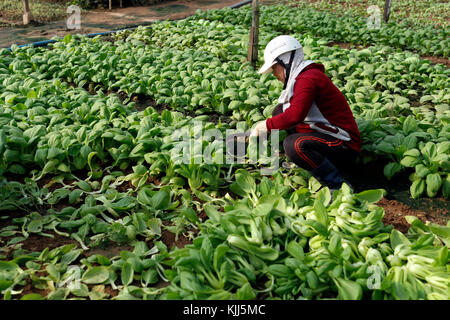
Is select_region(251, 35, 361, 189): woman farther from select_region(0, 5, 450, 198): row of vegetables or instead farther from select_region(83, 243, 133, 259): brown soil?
select_region(83, 243, 133, 259): brown soil

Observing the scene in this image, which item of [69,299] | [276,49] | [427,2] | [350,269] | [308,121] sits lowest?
[69,299]

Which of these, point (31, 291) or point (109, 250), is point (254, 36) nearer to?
point (109, 250)

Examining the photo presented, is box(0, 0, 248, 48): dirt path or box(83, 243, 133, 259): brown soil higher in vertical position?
box(0, 0, 248, 48): dirt path

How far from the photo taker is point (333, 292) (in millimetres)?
2533

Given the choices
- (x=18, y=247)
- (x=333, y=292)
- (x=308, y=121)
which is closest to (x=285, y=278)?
(x=333, y=292)

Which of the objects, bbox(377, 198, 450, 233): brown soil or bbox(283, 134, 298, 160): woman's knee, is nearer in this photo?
bbox(377, 198, 450, 233): brown soil

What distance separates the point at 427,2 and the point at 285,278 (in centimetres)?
1478

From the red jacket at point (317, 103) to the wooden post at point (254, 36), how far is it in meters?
2.97

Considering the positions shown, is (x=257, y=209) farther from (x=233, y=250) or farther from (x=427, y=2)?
(x=427, y=2)

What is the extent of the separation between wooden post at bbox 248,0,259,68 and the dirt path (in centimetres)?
431

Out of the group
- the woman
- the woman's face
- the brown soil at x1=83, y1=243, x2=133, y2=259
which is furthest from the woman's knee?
the brown soil at x1=83, y1=243, x2=133, y2=259

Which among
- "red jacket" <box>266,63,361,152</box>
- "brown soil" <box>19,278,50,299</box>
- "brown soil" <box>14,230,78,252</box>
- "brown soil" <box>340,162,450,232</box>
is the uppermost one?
"red jacket" <box>266,63,361,152</box>

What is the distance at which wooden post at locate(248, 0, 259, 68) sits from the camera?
639cm
